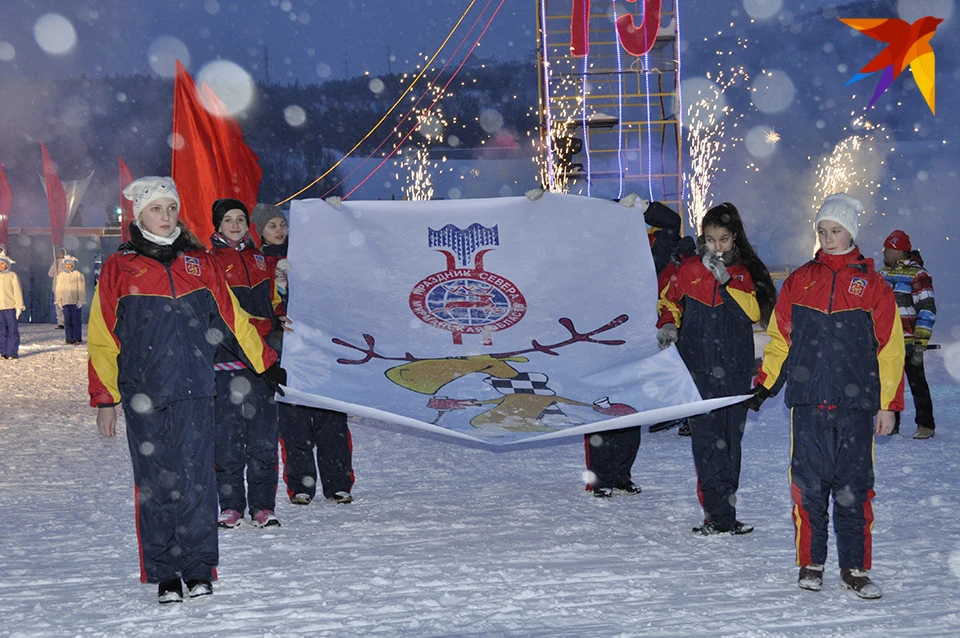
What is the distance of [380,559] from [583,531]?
1.14 m

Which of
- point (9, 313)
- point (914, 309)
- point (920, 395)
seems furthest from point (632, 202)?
point (9, 313)

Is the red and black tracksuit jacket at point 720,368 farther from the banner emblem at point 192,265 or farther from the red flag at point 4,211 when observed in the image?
the red flag at point 4,211

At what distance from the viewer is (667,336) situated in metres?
5.14

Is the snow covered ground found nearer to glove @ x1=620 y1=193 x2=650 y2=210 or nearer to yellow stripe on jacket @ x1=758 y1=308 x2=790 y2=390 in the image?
yellow stripe on jacket @ x1=758 y1=308 x2=790 y2=390

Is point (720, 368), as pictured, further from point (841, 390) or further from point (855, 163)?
point (855, 163)

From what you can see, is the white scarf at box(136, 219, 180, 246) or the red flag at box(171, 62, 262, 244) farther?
the red flag at box(171, 62, 262, 244)

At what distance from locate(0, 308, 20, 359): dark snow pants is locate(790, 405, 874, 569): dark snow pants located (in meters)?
15.3

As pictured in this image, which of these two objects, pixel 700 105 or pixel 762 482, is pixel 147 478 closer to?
pixel 762 482

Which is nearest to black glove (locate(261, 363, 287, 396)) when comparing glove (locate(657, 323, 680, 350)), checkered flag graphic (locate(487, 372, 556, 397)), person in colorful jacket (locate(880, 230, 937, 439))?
checkered flag graphic (locate(487, 372, 556, 397))

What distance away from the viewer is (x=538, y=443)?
8.03 meters

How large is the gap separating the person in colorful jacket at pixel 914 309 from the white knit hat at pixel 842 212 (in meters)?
4.20

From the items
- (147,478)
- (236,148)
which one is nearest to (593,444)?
(147,478)

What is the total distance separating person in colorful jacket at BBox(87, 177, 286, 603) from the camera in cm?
411

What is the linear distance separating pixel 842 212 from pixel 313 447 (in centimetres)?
Result: 347
